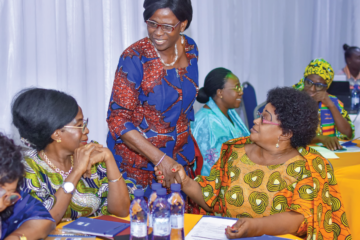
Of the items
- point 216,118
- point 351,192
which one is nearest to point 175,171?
point 351,192

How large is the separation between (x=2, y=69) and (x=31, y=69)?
221mm

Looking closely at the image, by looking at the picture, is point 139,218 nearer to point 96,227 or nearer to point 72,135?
point 96,227

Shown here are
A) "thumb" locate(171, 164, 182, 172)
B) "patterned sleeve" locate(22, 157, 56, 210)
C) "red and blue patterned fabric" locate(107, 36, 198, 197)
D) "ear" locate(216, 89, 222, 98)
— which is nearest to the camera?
"patterned sleeve" locate(22, 157, 56, 210)

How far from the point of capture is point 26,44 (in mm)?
2910

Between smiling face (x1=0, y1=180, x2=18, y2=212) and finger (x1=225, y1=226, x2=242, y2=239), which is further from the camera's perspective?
finger (x1=225, y1=226, x2=242, y2=239)

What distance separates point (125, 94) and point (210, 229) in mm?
898

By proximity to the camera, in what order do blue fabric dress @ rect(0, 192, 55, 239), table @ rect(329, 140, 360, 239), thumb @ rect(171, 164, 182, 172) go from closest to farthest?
blue fabric dress @ rect(0, 192, 55, 239)
thumb @ rect(171, 164, 182, 172)
table @ rect(329, 140, 360, 239)

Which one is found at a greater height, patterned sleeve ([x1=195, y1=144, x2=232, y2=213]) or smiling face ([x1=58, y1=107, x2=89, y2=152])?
smiling face ([x1=58, y1=107, x2=89, y2=152])

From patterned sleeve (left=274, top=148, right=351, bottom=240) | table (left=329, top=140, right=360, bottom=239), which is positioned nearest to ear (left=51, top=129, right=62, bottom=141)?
patterned sleeve (left=274, top=148, right=351, bottom=240)

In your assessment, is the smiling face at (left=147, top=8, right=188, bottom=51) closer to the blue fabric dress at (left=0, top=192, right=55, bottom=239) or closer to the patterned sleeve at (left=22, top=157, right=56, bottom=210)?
the patterned sleeve at (left=22, top=157, right=56, bottom=210)

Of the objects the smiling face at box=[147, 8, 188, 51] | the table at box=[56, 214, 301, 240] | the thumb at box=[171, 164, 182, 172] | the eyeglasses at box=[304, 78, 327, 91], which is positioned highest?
the smiling face at box=[147, 8, 188, 51]

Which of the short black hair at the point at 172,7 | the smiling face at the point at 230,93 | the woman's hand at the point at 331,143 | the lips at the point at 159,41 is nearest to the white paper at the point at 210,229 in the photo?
the lips at the point at 159,41

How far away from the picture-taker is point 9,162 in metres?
1.39

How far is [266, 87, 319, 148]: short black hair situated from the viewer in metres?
2.02
